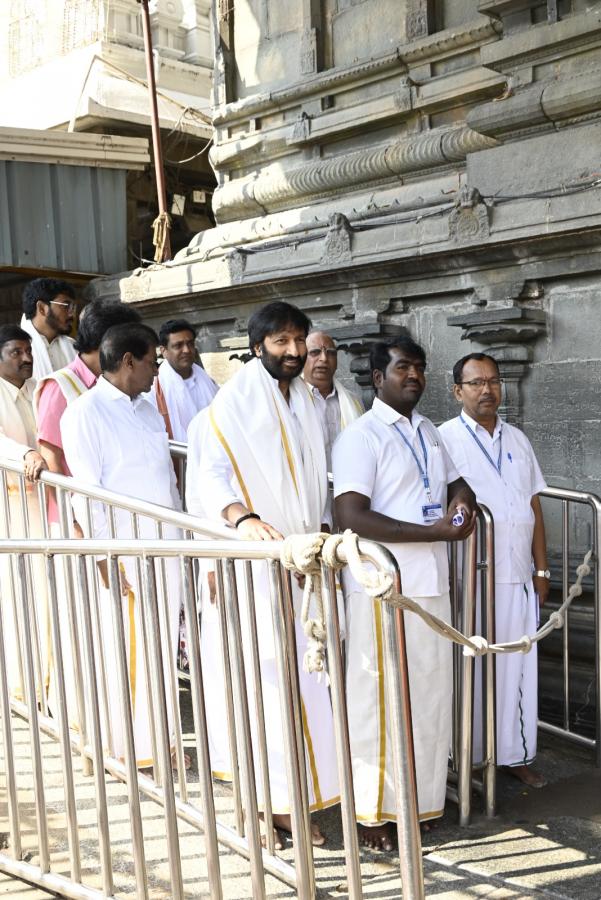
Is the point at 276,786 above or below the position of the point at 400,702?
below

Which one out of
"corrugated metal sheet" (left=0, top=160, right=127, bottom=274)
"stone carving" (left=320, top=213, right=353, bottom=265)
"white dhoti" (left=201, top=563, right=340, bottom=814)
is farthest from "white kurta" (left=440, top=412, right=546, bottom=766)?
"corrugated metal sheet" (left=0, top=160, right=127, bottom=274)

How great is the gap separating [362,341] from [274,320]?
316 cm

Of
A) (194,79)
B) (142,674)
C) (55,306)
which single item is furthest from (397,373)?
(194,79)

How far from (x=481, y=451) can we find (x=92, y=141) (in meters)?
7.72

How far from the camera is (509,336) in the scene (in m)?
6.34

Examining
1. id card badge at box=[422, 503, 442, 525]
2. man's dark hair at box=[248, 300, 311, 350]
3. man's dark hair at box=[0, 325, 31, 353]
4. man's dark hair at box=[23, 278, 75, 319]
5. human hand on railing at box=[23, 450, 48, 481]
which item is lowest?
id card badge at box=[422, 503, 442, 525]

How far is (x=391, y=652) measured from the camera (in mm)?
2312

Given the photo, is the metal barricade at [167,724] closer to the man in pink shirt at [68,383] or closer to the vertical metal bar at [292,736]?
the vertical metal bar at [292,736]

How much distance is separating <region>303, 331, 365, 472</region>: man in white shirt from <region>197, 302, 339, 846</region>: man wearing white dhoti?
1.39m

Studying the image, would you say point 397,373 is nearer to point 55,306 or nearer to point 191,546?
point 191,546

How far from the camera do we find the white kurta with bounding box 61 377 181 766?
4.34 meters

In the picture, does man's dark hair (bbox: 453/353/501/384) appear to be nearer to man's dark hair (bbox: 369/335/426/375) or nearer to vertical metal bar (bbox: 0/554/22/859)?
man's dark hair (bbox: 369/335/426/375)

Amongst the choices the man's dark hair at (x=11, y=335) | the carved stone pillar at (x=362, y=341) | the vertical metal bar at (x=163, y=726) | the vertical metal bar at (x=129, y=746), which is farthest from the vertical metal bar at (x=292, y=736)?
the carved stone pillar at (x=362, y=341)

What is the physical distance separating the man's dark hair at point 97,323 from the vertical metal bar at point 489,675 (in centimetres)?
198
